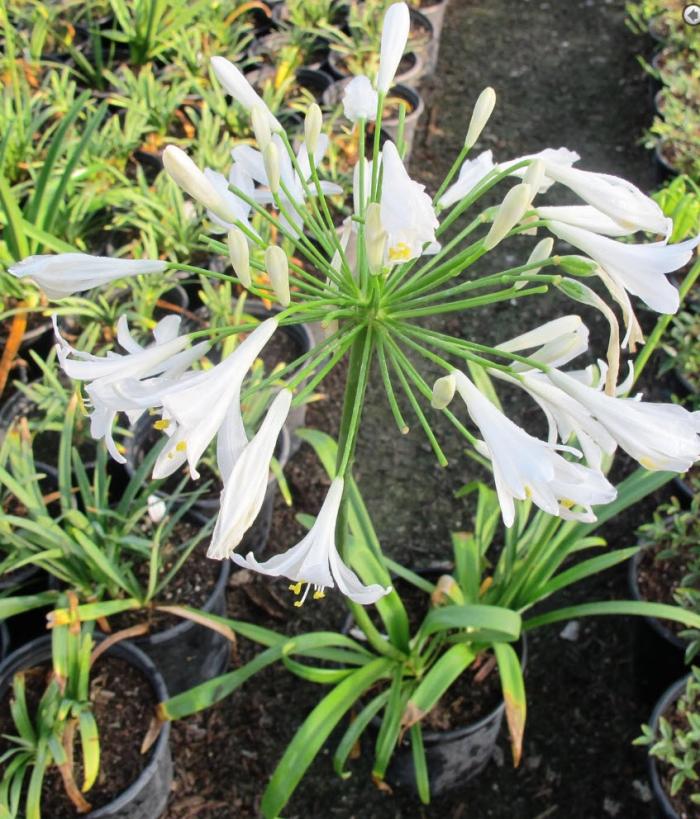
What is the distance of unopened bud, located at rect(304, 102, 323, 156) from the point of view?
1337 mm

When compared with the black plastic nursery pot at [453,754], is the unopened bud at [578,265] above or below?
above

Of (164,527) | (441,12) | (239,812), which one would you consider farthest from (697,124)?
(239,812)

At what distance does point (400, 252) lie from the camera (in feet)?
3.65

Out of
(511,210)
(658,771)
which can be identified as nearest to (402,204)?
(511,210)

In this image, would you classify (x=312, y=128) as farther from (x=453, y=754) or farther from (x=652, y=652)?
(x=652, y=652)

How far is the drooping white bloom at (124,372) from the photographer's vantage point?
1166 mm

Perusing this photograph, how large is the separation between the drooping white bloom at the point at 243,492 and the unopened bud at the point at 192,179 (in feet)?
1.02

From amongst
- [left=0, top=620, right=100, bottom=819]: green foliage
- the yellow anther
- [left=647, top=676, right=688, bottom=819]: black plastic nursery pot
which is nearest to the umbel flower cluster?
the yellow anther

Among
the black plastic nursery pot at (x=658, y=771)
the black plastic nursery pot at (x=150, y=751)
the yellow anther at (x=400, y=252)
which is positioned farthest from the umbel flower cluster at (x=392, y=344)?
the black plastic nursery pot at (x=658, y=771)

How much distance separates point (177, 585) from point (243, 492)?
1.45m

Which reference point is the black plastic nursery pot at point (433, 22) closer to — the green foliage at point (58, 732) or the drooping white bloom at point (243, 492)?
the green foliage at point (58, 732)

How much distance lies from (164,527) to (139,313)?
89 cm

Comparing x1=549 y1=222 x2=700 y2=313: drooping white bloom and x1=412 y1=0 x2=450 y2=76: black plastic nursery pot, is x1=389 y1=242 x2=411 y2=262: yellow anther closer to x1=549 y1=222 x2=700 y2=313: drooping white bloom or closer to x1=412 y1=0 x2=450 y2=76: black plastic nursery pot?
x1=549 y1=222 x2=700 y2=313: drooping white bloom

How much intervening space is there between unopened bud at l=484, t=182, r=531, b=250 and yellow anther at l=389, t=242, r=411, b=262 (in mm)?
124
